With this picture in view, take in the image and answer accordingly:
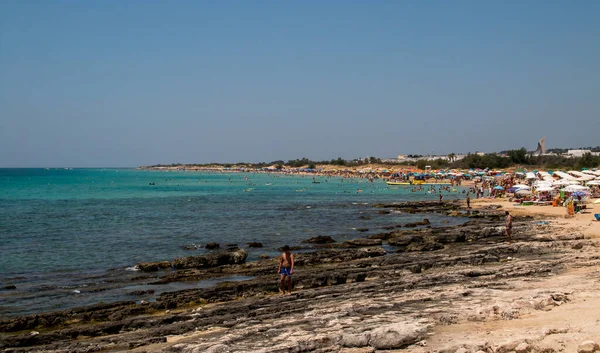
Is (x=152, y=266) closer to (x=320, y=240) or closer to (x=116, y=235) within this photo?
(x=320, y=240)

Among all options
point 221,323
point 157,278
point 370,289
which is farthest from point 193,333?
point 157,278

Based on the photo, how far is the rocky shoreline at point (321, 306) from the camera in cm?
977

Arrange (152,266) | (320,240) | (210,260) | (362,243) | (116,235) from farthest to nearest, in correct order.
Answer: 1. (116,235)
2. (320,240)
3. (362,243)
4. (210,260)
5. (152,266)

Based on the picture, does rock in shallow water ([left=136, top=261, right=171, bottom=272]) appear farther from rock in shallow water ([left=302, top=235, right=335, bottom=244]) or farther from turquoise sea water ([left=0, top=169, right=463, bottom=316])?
rock in shallow water ([left=302, top=235, right=335, bottom=244])

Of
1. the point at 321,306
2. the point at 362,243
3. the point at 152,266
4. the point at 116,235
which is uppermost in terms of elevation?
the point at 321,306

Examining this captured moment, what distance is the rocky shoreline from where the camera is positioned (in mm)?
9770

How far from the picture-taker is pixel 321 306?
40.8 feet

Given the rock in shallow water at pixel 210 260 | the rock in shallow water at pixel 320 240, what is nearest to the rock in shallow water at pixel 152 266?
the rock in shallow water at pixel 210 260

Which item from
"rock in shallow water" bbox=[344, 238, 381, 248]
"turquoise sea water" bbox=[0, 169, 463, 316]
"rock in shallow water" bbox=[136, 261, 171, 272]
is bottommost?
"turquoise sea water" bbox=[0, 169, 463, 316]

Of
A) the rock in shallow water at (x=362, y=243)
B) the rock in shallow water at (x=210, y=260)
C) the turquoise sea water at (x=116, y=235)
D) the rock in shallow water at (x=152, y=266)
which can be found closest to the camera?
the turquoise sea water at (x=116, y=235)

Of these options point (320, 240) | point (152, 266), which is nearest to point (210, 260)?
point (152, 266)

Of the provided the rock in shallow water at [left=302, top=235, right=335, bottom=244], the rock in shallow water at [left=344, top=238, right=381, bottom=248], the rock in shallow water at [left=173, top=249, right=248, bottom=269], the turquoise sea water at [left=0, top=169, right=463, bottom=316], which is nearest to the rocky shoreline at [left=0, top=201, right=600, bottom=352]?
the rock in shallow water at [left=173, top=249, right=248, bottom=269]

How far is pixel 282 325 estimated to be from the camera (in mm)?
10789

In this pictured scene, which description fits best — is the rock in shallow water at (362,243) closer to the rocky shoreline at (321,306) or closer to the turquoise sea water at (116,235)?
the rocky shoreline at (321,306)
